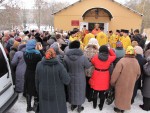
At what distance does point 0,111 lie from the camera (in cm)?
386

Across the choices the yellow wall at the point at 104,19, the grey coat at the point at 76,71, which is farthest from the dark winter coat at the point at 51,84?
the yellow wall at the point at 104,19

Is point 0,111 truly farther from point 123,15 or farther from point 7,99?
point 123,15

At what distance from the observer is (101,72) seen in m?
4.86

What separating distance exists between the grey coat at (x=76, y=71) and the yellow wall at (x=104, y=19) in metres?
15.3

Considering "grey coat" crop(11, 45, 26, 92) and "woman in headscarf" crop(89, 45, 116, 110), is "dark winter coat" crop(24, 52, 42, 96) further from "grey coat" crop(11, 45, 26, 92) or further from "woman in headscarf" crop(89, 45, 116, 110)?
"woman in headscarf" crop(89, 45, 116, 110)

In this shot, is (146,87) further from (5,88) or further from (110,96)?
(5,88)

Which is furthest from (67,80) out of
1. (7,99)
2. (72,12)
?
(72,12)

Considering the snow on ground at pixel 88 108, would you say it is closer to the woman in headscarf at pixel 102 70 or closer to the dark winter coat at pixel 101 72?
the woman in headscarf at pixel 102 70

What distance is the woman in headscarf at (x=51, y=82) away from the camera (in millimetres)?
3896

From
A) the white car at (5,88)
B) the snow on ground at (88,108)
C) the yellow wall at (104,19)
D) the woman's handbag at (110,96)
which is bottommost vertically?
the snow on ground at (88,108)

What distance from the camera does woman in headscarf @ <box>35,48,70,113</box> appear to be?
390 cm

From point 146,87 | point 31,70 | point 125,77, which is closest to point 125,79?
point 125,77

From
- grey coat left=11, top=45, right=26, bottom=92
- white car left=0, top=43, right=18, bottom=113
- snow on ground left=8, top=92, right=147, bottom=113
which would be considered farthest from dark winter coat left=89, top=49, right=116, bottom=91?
white car left=0, top=43, right=18, bottom=113

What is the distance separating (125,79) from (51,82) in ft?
5.74
